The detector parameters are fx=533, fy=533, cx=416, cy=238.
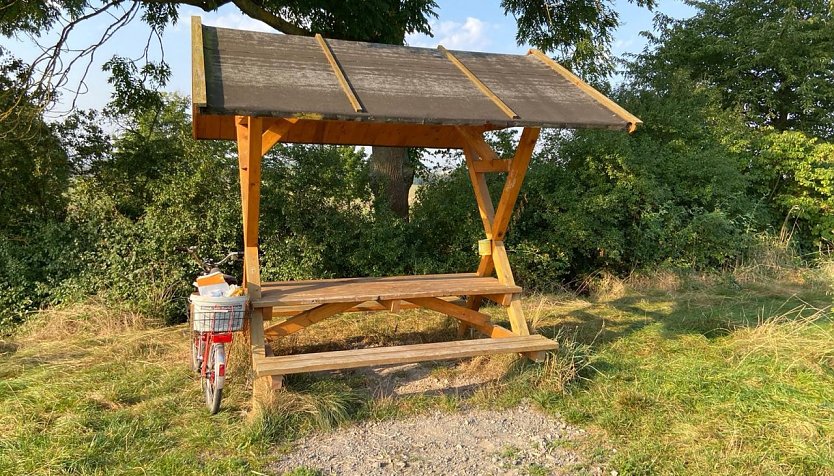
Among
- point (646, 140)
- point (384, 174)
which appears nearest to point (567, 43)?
point (646, 140)

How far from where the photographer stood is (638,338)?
220 inches

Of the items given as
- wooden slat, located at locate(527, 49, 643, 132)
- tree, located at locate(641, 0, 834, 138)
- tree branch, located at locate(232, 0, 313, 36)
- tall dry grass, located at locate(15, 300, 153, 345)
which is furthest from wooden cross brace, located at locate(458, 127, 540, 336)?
tree, located at locate(641, 0, 834, 138)

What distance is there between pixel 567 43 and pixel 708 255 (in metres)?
4.34

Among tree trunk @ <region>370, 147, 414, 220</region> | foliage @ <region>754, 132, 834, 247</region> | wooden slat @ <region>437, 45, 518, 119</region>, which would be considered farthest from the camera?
foliage @ <region>754, 132, 834, 247</region>

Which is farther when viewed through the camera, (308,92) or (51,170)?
(51,170)

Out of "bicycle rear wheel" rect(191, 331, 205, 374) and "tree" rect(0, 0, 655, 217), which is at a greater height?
"tree" rect(0, 0, 655, 217)

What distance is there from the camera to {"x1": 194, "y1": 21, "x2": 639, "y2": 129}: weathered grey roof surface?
133 inches

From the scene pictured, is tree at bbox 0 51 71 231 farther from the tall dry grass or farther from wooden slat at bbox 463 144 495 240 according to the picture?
wooden slat at bbox 463 144 495 240

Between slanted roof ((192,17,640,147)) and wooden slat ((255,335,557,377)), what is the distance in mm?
1628

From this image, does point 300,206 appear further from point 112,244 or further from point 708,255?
point 708,255

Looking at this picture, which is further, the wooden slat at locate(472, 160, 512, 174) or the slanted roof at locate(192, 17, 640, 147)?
the wooden slat at locate(472, 160, 512, 174)

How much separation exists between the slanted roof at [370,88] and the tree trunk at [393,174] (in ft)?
9.09

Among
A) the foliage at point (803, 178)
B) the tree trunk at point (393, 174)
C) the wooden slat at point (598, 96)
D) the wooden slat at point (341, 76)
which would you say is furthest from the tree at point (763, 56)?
the wooden slat at point (341, 76)

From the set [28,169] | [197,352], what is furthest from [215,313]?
[28,169]
